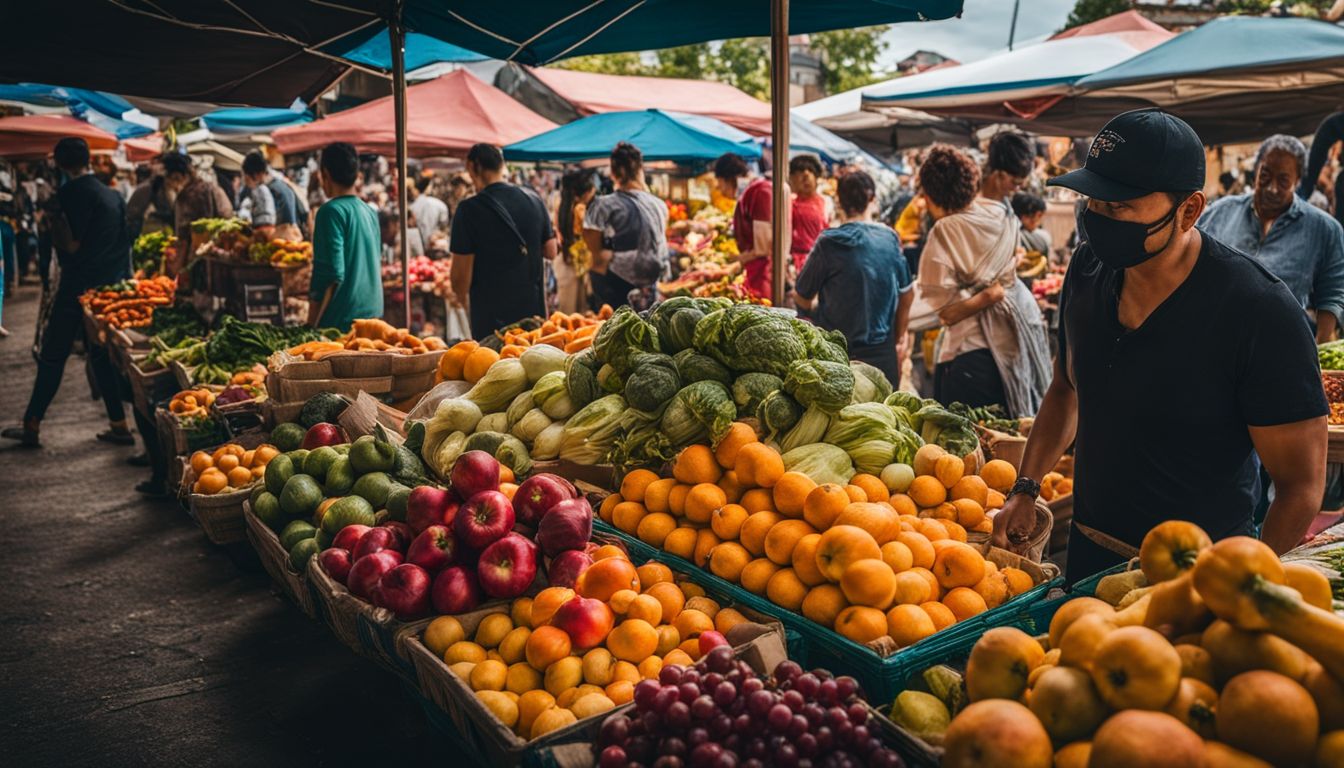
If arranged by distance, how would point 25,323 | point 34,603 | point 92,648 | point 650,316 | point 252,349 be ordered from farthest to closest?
1. point 25,323
2. point 252,349
3. point 34,603
4. point 92,648
5. point 650,316

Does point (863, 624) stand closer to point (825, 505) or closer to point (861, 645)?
point (861, 645)

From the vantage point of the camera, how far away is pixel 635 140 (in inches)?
436

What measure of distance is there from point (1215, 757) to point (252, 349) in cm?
621

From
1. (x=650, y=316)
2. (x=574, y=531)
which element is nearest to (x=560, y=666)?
(x=574, y=531)

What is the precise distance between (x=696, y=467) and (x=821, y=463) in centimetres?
40

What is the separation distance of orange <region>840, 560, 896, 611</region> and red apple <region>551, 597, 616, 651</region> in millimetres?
609

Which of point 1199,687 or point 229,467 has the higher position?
point 1199,687

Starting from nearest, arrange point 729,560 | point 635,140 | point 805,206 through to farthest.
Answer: point 729,560 < point 805,206 < point 635,140

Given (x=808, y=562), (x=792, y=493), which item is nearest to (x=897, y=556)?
(x=808, y=562)

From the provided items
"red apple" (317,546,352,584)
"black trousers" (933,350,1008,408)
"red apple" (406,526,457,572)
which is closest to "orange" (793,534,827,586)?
"red apple" (406,526,457,572)

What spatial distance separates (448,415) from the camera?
4008 mm

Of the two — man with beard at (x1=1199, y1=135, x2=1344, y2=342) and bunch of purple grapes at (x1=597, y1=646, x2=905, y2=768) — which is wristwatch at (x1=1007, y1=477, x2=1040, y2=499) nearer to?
bunch of purple grapes at (x1=597, y1=646, x2=905, y2=768)

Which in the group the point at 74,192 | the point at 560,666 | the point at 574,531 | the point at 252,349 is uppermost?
the point at 74,192

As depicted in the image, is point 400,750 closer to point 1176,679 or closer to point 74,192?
point 1176,679
